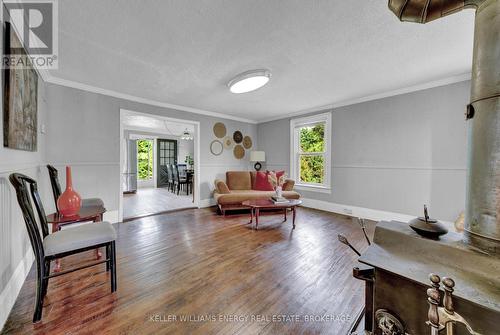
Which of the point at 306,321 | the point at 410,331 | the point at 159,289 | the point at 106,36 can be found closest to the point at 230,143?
the point at 106,36

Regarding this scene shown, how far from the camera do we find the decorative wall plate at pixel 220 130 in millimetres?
4758

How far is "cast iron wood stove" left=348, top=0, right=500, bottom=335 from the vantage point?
621 mm

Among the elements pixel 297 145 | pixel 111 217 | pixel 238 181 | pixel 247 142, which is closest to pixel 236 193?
pixel 238 181

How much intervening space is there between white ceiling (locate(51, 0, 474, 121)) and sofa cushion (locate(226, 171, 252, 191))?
2.09 meters

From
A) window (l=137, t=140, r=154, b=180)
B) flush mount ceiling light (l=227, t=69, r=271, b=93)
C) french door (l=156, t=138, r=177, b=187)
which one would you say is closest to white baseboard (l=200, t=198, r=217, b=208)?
flush mount ceiling light (l=227, t=69, r=271, b=93)

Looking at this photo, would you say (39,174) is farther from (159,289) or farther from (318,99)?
(318,99)

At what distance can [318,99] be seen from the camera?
3666mm

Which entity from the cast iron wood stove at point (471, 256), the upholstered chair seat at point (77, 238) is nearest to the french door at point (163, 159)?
the upholstered chair seat at point (77, 238)

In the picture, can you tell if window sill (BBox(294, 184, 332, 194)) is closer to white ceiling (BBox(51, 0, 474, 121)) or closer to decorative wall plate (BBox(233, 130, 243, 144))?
decorative wall plate (BBox(233, 130, 243, 144))

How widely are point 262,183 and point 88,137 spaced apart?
3.33 m

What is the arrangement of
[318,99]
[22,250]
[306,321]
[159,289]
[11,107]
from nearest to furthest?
[306,321], [11,107], [159,289], [22,250], [318,99]

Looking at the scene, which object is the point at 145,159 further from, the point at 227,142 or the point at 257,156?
the point at 257,156

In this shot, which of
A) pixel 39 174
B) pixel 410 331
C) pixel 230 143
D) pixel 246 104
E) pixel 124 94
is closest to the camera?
pixel 410 331

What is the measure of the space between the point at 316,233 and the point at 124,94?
3.92m
